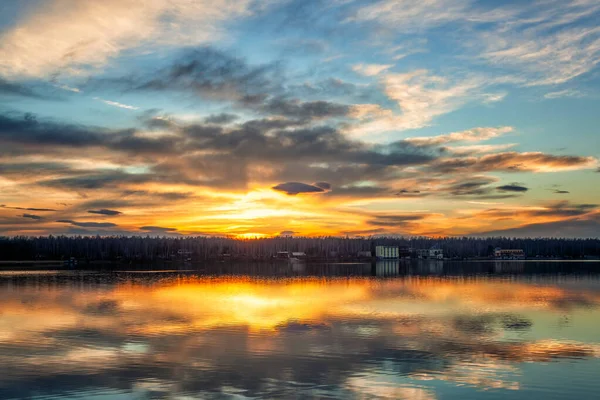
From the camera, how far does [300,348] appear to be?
27234 millimetres

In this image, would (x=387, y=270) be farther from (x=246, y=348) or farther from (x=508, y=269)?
(x=246, y=348)

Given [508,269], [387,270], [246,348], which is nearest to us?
[246,348]

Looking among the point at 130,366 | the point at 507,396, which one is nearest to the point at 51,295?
the point at 130,366

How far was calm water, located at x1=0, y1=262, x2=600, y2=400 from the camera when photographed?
65.7ft

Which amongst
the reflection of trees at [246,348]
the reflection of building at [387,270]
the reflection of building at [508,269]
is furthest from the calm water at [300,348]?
the reflection of building at [508,269]

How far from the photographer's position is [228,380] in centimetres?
2100

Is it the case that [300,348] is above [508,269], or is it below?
above

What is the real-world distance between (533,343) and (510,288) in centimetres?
3805

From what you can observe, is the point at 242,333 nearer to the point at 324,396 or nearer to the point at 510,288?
the point at 324,396

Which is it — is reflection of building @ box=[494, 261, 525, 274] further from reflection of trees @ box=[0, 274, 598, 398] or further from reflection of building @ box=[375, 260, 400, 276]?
reflection of trees @ box=[0, 274, 598, 398]

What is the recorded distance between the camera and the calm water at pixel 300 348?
2002cm

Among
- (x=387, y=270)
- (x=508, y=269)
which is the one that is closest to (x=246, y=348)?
(x=387, y=270)

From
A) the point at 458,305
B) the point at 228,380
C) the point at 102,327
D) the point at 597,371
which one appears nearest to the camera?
the point at 228,380

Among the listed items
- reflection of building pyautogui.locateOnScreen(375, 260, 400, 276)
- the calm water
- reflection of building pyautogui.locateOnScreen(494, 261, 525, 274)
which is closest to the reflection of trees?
the calm water
